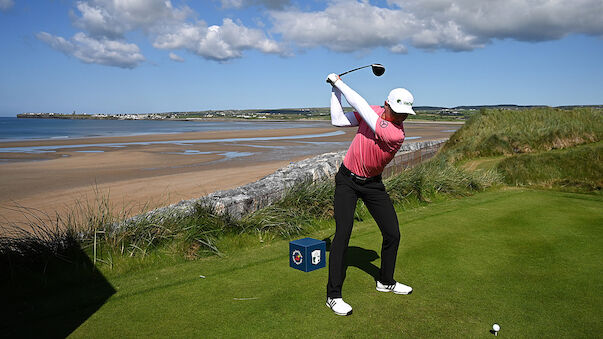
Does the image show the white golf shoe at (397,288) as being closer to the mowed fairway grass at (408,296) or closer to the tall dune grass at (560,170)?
the mowed fairway grass at (408,296)

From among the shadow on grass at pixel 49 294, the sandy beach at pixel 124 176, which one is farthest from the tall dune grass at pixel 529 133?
the shadow on grass at pixel 49 294

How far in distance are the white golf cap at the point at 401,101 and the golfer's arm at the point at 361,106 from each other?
192 mm

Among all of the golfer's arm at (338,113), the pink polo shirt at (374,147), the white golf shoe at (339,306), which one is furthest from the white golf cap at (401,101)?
the white golf shoe at (339,306)

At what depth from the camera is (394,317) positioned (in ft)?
12.6

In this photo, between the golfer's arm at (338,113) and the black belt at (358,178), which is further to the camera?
the black belt at (358,178)

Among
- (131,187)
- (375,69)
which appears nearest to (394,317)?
(375,69)

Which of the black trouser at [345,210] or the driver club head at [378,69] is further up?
the driver club head at [378,69]

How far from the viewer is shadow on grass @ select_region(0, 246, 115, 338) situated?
3.73 meters

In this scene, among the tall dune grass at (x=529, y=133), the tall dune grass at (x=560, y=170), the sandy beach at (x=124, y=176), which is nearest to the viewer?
the tall dune grass at (x=560, y=170)

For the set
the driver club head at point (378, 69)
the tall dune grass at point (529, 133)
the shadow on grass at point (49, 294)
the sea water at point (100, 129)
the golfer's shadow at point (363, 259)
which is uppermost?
the driver club head at point (378, 69)

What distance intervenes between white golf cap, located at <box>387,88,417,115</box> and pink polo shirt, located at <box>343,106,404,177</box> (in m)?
0.15

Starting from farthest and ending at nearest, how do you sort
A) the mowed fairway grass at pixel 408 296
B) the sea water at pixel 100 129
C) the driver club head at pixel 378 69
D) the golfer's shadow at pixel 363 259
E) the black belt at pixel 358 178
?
the sea water at pixel 100 129 → the golfer's shadow at pixel 363 259 → the driver club head at pixel 378 69 → the black belt at pixel 358 178 → the mowed fairway grass at pixel 408 296

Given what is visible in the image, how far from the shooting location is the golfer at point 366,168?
3.72 m

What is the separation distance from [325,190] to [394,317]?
443cm
